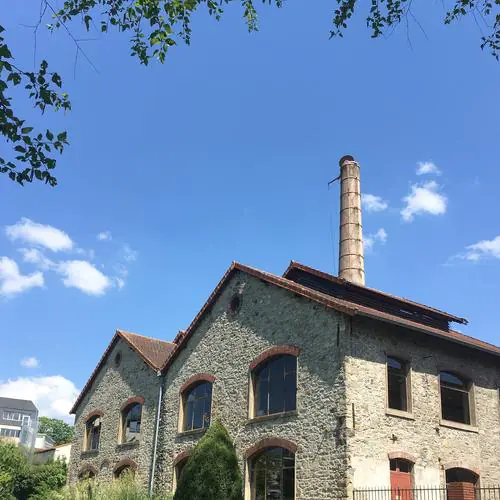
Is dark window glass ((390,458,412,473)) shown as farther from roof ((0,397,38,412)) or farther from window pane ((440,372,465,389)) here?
roof ((0,397,38,412))

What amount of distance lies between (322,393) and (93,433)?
15683 millimetres

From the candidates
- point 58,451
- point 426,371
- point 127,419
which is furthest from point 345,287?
point 58,451

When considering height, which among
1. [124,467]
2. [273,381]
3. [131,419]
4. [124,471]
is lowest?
[124,471]

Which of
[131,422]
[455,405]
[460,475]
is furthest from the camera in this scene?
[131,422]

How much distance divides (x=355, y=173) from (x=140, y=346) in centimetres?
1297

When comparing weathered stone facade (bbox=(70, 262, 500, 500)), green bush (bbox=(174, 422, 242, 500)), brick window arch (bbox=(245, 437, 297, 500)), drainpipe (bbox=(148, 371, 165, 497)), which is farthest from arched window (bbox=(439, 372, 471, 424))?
drainpipe (bbox=(148, 371, 165, 497))

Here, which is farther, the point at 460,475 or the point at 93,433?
the point at 93,433

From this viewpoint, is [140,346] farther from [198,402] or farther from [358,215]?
[358,215]

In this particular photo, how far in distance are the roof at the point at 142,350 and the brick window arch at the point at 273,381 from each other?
6641mm

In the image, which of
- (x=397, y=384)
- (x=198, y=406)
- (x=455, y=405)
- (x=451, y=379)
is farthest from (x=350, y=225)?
(x=397, y=384)

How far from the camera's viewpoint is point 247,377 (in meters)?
20.0

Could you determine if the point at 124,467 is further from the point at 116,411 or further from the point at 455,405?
the point at 455,405

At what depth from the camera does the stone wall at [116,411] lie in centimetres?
2428

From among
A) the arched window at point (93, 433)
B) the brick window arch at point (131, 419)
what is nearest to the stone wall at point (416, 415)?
the brick window arch at point (131, 419)
